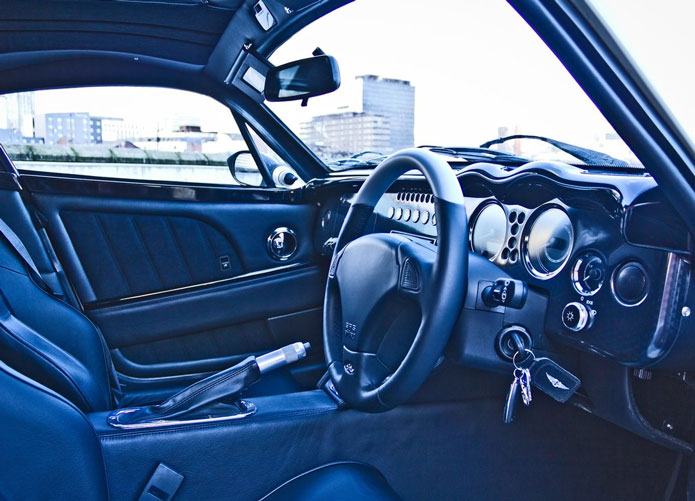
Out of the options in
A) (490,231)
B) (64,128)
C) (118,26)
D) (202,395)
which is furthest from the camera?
(64,128)

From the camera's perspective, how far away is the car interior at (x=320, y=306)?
137 cm

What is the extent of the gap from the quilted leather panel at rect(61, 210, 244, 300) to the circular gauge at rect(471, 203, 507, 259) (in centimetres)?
123

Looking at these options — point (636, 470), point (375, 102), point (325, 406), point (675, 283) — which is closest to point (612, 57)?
point (675, 283)

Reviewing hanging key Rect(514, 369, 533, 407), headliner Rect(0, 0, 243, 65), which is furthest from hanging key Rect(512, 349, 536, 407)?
headliner Rect(0, 0, 243, 65)

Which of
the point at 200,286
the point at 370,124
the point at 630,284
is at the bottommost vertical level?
the point at 200,286

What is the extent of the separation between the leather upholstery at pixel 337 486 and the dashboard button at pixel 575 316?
59 cm

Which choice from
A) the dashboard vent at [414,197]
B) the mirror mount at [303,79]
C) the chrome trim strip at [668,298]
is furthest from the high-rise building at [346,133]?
the chrome trim strip at [668,298]

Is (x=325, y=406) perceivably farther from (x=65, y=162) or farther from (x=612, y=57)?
(x=65, y=162)

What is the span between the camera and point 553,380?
1.53 metres

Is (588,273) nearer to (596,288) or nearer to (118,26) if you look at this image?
(596,288)

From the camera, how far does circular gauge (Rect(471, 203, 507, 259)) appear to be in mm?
1794

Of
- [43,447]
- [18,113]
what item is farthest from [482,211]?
[18,113]

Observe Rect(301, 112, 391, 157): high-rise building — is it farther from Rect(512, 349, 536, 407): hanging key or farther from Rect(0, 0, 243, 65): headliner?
Rect(512, 349, 536, 407): hanging key

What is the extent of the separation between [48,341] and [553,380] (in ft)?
3.99
